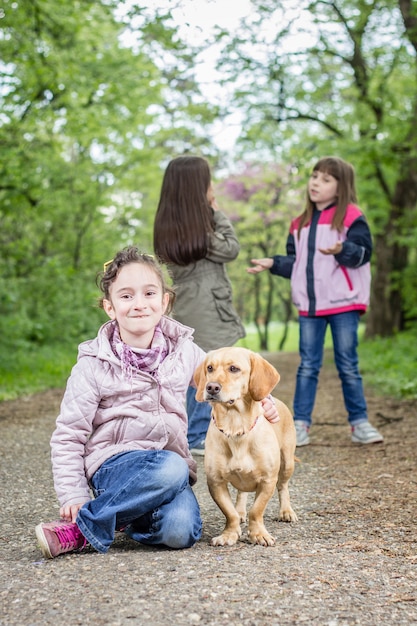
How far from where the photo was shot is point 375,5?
16.7 m

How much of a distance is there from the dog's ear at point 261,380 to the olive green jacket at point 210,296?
2394 millimetres

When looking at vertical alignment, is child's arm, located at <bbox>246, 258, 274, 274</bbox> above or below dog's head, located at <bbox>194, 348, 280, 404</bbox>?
above

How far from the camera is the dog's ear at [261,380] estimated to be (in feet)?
11.4

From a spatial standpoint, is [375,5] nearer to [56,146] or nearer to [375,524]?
[56,146]

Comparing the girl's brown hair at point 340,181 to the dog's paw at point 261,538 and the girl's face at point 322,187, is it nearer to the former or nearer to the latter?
the girl's face at point 322,187

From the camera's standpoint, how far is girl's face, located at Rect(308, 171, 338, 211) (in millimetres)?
6273

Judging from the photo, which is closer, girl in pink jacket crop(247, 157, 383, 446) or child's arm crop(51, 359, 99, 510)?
child's arm crop(51, 359, 99, 510)

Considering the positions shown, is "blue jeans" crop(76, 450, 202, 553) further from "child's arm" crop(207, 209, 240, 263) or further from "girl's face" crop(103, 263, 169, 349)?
"child's arm" crop(207, 209, 240, 263)

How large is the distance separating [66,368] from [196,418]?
669 cm

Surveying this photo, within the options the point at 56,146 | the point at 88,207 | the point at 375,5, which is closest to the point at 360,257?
the point at 56,146

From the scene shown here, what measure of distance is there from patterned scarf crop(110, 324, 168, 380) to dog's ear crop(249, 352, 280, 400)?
0.50m

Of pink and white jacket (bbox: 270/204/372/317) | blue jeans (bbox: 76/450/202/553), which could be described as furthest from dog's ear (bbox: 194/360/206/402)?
pink and white jacket (bbox: 270/204/372/317)

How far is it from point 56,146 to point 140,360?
12.9 m

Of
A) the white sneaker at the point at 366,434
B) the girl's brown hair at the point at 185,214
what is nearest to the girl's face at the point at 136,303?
the girl's brown hair at the point at 185,214
